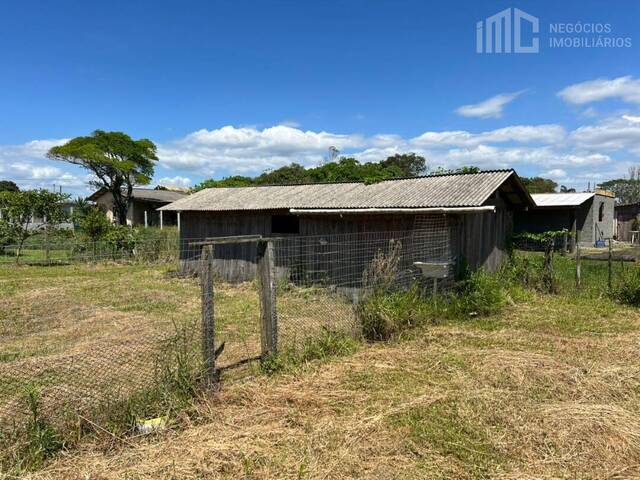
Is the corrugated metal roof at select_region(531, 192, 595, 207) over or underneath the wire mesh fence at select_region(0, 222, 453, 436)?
over

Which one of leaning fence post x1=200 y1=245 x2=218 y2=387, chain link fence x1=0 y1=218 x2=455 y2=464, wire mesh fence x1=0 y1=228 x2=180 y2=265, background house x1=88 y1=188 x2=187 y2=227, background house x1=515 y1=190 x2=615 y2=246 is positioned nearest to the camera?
chain link fence x1=0 y1=218 x2=455 y2=464

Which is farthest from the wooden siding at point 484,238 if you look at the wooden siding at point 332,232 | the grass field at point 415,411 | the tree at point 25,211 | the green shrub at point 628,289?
the tree at point 25,211

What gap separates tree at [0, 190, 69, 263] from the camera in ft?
55.7

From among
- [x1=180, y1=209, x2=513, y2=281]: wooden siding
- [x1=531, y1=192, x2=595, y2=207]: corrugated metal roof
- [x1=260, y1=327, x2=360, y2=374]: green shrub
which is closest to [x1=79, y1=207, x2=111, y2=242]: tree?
[x1=180, y1=209, x2=513, y2=281]: wooden siding

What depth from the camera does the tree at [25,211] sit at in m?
17.0

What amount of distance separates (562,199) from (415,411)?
21956 millimetres

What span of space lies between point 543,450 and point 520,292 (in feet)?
21.6

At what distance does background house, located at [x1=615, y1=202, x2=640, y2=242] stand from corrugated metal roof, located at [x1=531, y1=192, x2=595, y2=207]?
26.1ft

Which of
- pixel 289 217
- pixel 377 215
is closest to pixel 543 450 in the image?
pixel 377 215

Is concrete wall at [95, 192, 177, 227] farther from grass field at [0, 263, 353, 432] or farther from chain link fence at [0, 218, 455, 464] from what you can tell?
grass field at [0, 263, 353, 432]

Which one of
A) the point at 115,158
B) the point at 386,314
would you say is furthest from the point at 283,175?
the point at 386,314

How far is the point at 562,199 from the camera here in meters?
22.3

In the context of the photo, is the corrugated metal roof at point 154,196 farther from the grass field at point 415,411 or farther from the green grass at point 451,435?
the green grass at point 451,435

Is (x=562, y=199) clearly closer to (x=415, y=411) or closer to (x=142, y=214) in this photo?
(x=415, y=411)
